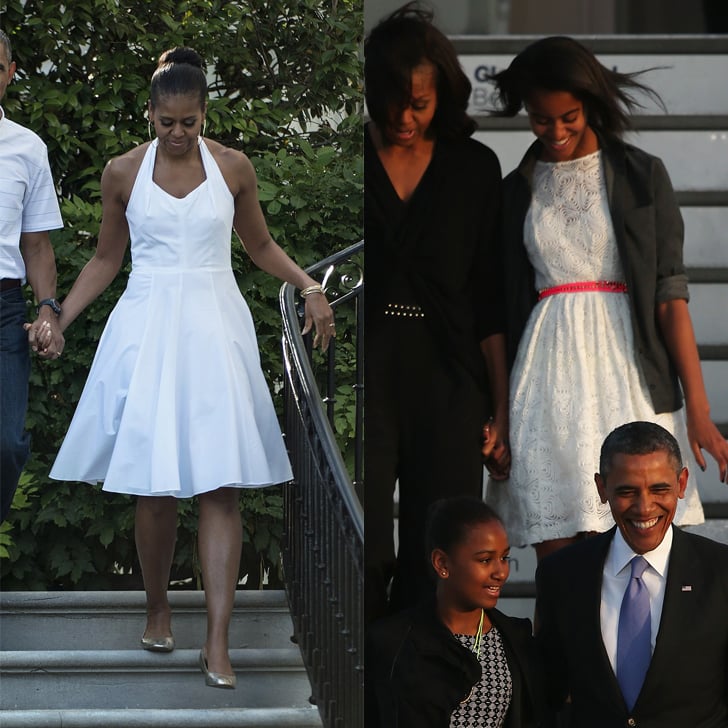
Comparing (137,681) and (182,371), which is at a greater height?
(182,371)

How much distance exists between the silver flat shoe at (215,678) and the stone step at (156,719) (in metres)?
0.04

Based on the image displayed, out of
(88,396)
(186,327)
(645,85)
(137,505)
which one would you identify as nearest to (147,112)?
(186,327)

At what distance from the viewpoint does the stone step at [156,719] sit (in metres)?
1.69

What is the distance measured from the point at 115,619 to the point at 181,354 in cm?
44

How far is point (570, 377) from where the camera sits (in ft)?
4.28

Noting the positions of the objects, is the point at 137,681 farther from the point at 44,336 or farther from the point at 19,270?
the point at 19,270

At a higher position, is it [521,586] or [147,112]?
[147,112]

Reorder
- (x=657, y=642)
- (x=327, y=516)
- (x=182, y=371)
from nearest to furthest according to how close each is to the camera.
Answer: (x=657, y=642) < (x=327, y=516) < (x=182, y=371)

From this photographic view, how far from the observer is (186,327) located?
1.71 meters

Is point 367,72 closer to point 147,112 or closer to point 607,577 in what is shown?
point 147,112

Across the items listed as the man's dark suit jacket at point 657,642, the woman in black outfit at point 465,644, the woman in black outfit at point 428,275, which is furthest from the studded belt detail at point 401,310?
the man's dark suit jacket at point 657,642

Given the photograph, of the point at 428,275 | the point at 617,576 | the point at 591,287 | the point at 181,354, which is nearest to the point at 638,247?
the point at 591,287

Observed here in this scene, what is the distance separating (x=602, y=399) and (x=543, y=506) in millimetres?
147

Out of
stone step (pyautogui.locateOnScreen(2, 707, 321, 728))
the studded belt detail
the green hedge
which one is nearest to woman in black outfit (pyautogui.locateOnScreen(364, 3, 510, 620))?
the studded belt detail
